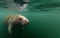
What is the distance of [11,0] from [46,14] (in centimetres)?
22

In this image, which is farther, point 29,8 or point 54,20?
point 54,20

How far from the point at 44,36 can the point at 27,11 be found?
201mm

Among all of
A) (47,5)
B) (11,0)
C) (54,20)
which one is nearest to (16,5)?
(11,0)

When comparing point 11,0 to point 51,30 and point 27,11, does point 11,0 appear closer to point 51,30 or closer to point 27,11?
point 27,11

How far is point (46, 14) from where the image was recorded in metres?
Answer: 1.18

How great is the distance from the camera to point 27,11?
1.11m

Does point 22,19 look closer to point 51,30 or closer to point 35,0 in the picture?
point 35,0

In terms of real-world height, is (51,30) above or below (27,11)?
below

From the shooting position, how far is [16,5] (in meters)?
1.06

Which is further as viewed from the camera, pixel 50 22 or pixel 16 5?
pixel 50 22

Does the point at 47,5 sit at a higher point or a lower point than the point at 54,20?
higher

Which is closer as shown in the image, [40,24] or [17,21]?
[17,21]

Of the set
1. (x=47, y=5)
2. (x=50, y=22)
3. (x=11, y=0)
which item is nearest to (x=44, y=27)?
(x=50, y=22)

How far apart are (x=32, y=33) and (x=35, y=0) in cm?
22
